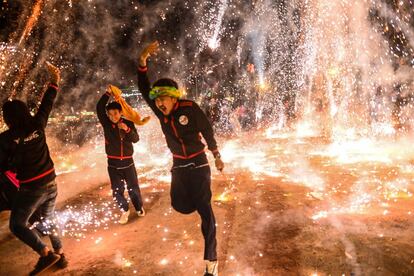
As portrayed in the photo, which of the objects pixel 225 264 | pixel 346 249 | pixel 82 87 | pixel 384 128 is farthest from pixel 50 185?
pixel 82 87

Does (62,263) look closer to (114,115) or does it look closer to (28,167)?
(28,167)

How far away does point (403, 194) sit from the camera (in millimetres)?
6121

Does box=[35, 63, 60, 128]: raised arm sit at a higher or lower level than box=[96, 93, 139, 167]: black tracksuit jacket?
higher

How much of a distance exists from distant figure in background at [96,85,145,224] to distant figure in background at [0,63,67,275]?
1277mm

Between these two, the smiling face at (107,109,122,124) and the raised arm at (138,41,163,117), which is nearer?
the raised arm at (138,41,163,117)

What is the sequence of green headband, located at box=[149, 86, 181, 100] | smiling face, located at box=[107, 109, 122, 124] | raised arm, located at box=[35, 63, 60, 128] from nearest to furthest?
1. green headband, located at box=[149, 86, 181, 100]
2. raised arm, located at box=[35, 63, 60, 128]
3. smiling face, located at box=[107, 109, 122, 124]

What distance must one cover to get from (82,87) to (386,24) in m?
21.2

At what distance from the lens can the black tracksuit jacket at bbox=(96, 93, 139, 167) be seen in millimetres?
5402

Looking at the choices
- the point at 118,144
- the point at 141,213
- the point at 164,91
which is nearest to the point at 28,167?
the point at 118,144

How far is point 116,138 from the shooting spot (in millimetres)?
5414

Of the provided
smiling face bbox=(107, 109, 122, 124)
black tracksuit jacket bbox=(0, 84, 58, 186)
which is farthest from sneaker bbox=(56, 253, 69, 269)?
smiling face bbox=(107, 109, 122, 124)

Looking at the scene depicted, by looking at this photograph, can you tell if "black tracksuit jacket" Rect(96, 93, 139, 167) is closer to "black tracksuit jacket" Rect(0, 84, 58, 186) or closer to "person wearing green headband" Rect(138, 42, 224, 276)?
"black tracksuit jacket" Rect(0, 84, 58, 186)

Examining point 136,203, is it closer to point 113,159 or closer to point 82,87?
point 113,159

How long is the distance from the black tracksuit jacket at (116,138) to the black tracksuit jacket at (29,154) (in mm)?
1317
